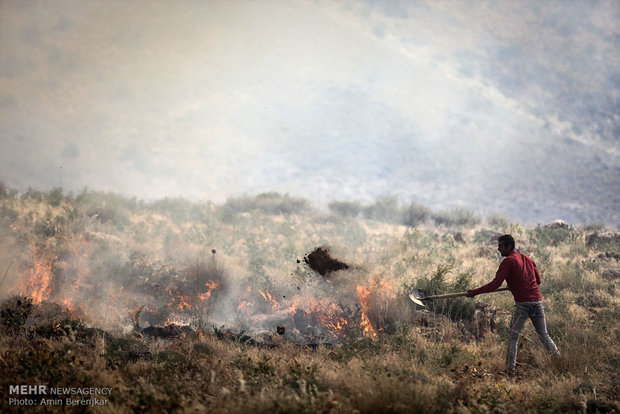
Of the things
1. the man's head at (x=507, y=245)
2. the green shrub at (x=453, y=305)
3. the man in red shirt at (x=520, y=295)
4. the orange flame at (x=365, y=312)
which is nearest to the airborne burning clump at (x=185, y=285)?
the orange flame at (x=365, y=312)

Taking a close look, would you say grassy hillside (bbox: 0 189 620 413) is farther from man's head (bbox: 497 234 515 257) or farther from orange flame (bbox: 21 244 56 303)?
man's head (bbox: 497 234 515 257)

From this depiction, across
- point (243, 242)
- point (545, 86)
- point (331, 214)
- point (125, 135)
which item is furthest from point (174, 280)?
point (545, 86)

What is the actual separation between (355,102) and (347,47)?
1288cm

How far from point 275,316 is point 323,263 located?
203 cm

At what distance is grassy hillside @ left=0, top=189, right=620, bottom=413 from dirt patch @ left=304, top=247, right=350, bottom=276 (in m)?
0.16

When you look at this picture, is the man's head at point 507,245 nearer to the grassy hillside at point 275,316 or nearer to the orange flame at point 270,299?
the grassy hillside at point 275,316

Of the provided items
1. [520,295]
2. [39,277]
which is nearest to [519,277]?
[520,295]

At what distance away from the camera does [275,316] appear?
12281mm

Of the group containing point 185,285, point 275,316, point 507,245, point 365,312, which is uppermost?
point 507,245

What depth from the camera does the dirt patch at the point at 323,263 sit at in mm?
12477

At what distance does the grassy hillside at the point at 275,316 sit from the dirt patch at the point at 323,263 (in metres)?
0.16

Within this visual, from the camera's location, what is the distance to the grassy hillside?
562 centimetres

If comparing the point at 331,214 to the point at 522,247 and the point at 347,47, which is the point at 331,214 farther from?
the point at 347,47

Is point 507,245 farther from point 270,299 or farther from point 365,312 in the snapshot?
point 270,299
